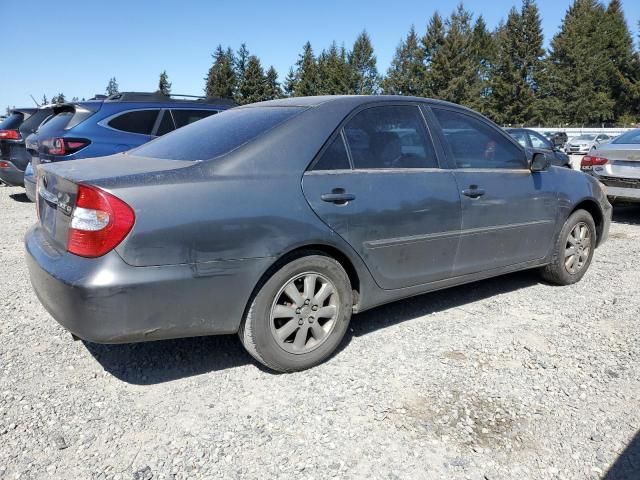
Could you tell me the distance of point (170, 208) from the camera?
257cm

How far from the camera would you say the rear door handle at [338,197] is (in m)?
3.05

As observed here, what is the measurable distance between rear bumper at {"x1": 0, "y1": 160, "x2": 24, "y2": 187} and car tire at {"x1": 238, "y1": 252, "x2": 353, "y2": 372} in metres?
7.69

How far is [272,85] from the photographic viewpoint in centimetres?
7188

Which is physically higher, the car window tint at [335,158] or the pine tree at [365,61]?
the pine tree at [365,61]

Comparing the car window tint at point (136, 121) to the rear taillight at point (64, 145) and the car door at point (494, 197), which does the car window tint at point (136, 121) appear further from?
the car door at point (494, 197)

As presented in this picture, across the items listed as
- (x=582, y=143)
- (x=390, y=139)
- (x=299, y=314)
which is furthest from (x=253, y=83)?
Answer: (x=299, y=314)

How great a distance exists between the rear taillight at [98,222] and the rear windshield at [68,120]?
14.8ft

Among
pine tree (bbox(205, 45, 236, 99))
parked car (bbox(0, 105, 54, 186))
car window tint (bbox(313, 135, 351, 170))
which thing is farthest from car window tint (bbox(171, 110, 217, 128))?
pine tree (bbox(205, 45, 236, 99))

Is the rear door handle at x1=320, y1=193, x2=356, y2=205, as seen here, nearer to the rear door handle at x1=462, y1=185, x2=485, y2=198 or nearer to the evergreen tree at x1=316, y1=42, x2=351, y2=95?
the rear door handle at x1=462, y1=185, x2=485, y2=198

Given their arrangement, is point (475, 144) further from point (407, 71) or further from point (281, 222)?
point (407, 71)

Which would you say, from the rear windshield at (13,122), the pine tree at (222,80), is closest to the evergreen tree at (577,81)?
the pine tree at (222,80)

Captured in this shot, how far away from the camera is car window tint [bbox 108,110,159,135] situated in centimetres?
668

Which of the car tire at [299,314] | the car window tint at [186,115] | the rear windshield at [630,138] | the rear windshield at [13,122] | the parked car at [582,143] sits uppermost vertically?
the rear windshield at [630,138]

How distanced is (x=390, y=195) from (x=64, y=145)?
15.2ft
